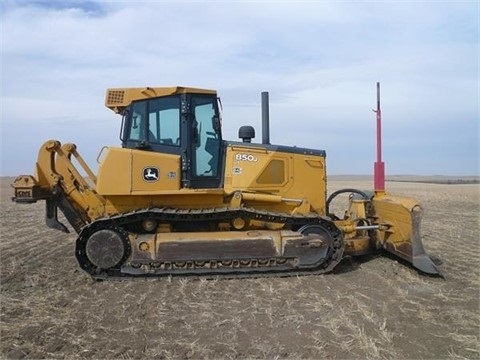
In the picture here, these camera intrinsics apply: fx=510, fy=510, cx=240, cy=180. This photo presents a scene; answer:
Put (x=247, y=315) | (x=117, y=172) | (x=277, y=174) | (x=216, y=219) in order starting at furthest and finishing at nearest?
(x=277, y=174)
(x=216, y=219)
(x=117, y=172)
(x=247, y=315)

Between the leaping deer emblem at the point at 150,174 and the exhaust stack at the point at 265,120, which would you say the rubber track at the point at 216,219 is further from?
the exhaust stack at the point at 265,120

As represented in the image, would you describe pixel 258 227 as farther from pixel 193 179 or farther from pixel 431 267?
pixel 431 267

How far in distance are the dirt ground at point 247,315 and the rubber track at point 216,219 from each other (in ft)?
0.68

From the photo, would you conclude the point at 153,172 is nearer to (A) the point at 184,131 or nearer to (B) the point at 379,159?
(A) the point at 184,131

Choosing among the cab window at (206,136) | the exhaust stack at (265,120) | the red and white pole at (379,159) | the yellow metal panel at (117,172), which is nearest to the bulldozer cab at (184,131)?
the cab window at (206,136)

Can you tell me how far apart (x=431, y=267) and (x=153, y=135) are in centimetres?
547

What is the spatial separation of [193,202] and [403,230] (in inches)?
155

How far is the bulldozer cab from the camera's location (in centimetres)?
931

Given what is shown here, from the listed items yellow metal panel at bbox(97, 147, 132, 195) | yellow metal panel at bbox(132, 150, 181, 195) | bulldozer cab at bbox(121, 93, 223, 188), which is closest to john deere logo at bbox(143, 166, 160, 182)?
yellow metal panel at bbox(132, 150, 181, 195)

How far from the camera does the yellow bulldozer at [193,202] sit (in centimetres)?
885

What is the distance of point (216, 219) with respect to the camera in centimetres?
927

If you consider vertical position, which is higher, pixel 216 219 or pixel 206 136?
pixel 206 136

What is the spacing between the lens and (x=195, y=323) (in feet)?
20.9

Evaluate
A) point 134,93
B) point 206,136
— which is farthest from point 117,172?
point 206,136
